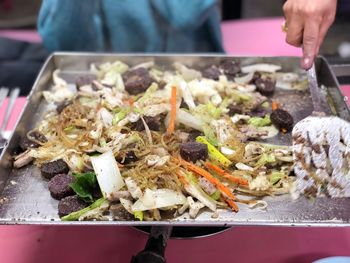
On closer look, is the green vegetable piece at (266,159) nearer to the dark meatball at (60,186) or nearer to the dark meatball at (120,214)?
the dark meatball at (120,214)

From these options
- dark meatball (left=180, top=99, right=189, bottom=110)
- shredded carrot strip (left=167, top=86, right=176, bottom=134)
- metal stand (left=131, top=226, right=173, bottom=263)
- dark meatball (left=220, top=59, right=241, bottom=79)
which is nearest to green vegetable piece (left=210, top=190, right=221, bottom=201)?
metal stand (left=131, top=226, right=173, bottom=263)

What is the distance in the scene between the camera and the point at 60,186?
1.01m

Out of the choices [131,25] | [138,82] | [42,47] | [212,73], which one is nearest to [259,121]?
[212,73]

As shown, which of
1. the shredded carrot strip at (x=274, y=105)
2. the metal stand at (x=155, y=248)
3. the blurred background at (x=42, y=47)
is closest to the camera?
the metal stand at (x=155, y=248)

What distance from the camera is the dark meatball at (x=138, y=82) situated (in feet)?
4.44

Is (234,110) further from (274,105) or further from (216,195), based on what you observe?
(216,195)

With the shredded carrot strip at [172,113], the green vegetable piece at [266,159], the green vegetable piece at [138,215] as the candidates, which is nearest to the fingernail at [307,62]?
the green vegetable piece at [266,159]

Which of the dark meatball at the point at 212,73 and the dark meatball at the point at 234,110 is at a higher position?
the dark meatball at the point at 212,73

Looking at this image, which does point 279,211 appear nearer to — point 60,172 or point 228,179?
point 228,179

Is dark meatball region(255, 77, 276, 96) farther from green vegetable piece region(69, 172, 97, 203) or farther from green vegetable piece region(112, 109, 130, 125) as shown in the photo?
green vegetable piece region(69, 172, 97, 203)

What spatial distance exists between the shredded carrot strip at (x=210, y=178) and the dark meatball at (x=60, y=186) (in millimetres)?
264

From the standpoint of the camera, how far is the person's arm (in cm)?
172

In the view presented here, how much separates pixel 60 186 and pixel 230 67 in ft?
2.33

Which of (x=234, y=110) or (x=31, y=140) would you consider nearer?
(x=31, y=140)
